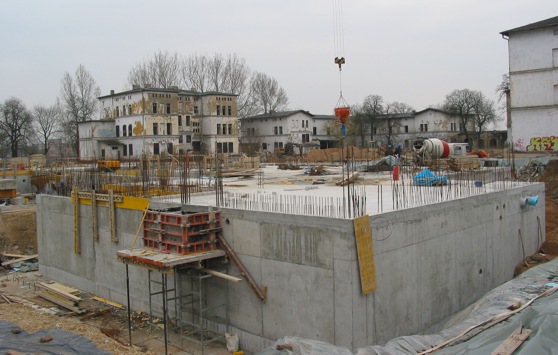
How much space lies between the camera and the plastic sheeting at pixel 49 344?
12.1 meters

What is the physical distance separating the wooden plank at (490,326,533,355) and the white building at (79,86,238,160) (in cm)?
5028

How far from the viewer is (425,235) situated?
14.3 metres

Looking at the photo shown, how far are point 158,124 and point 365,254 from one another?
164 feet

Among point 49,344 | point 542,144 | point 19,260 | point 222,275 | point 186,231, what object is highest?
point 542,144

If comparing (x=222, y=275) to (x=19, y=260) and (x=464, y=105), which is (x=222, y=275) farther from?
(x=464, y=105)

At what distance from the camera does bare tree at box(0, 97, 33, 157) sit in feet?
244

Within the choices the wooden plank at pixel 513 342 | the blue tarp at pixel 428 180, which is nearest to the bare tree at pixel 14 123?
the blue tarp at pixel 428 180

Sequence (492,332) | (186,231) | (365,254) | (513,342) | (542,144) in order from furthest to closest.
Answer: (542,144) → (186,231) → (365,254) → (492,332) → (513,342)

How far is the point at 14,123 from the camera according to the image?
7500 centimetres

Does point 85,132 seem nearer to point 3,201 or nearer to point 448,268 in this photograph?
point 3,201

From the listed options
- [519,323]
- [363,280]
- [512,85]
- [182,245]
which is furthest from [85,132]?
[519,323]

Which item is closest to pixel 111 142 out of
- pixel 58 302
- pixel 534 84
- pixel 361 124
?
pixel 361 124

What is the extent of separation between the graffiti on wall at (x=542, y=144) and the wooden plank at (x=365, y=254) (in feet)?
105

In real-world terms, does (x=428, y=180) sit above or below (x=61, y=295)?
above
